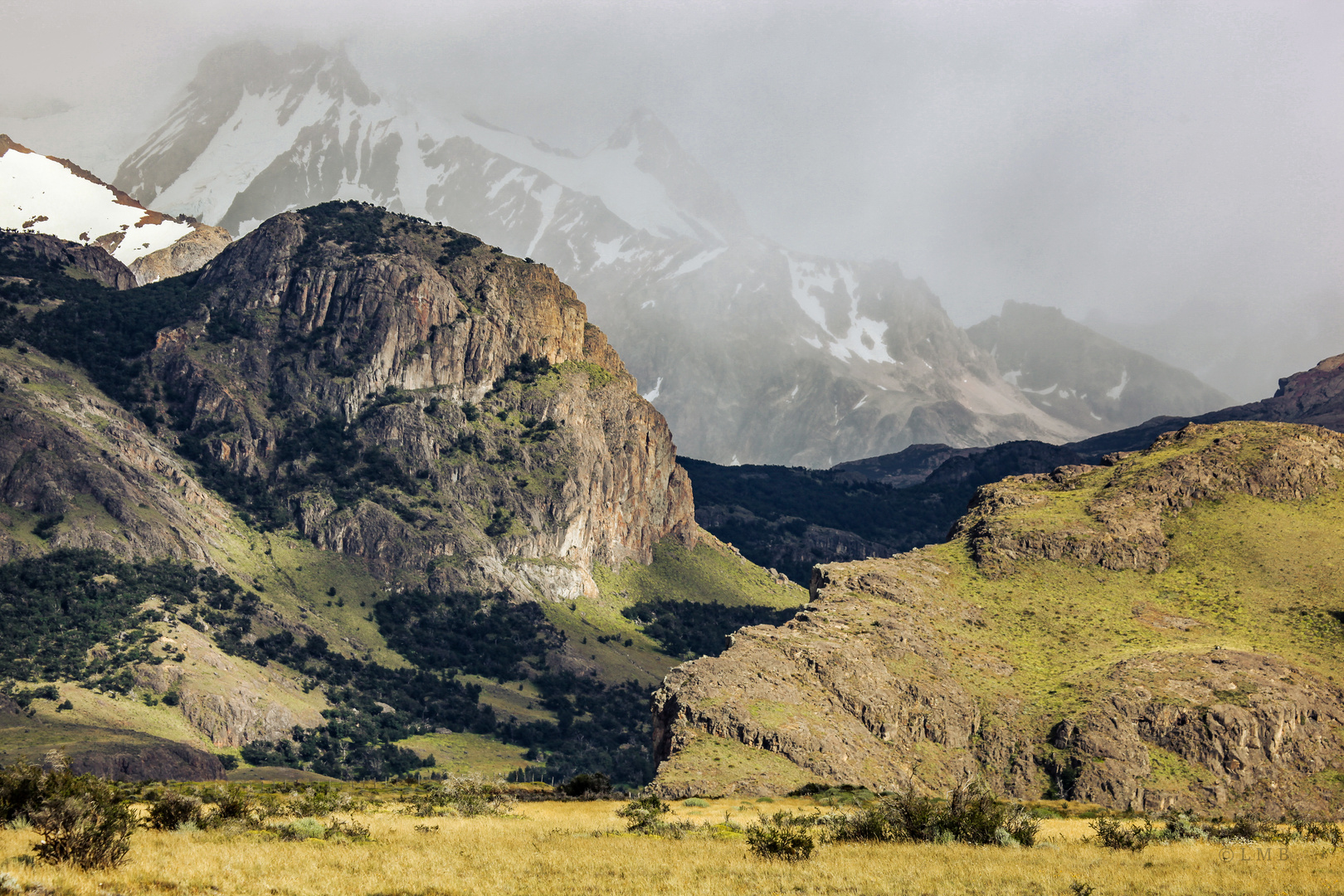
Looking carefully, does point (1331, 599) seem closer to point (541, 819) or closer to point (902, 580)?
point (902, 580)

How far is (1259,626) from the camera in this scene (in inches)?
5438

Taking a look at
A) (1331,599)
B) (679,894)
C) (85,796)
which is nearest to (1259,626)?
(1331,599)

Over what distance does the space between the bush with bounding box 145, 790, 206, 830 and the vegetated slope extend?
54034 mm

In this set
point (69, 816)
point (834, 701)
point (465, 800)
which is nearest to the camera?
point (69, 816)

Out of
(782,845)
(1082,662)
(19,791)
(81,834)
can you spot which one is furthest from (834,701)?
(81,834)

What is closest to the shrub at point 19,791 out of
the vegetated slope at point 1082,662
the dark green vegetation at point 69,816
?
the dark green vegetation at point 69,816

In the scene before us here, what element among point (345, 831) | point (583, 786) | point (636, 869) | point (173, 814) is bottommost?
point (583, 786)

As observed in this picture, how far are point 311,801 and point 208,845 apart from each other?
28243mm

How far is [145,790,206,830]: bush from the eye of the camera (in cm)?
5041

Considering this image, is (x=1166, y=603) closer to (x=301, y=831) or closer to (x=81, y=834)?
(x=301, y=831)

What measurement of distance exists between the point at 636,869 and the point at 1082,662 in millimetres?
104350

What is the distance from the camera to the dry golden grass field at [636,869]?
118 ft

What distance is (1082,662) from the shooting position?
132250 millimetres

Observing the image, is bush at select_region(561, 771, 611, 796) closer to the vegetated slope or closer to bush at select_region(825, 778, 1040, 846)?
the vegetated slope
